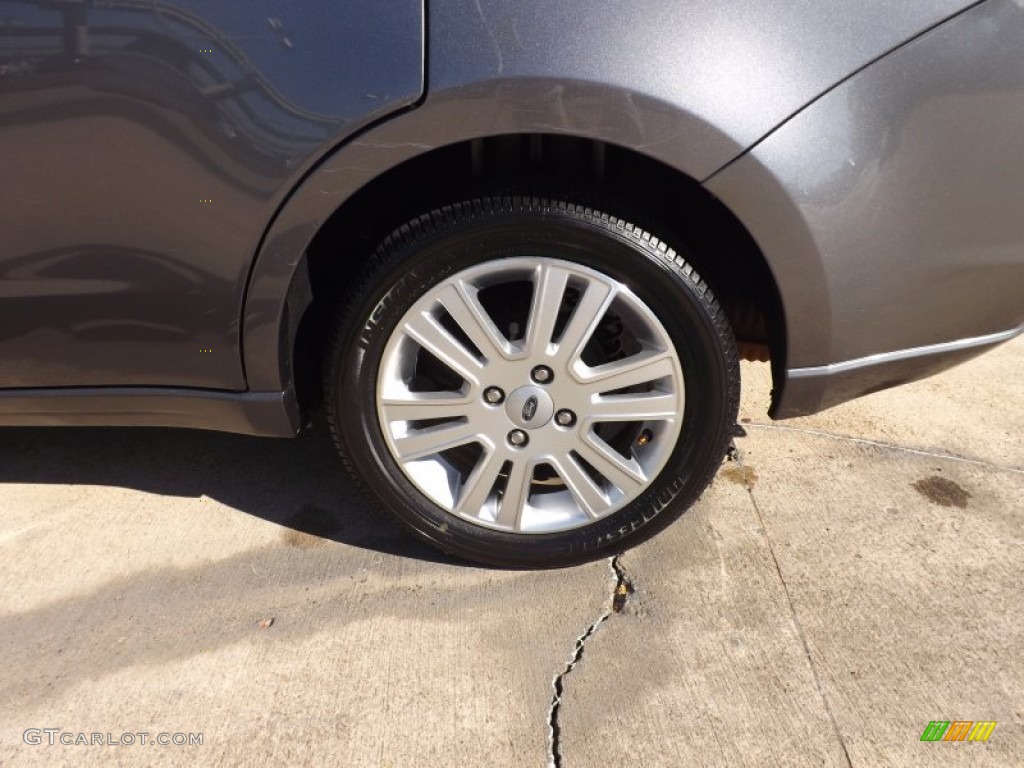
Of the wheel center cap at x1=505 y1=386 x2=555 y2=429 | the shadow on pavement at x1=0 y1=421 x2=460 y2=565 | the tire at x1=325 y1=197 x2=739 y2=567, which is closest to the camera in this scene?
the tire at x1=325 y1=197 x2=739 y2=567

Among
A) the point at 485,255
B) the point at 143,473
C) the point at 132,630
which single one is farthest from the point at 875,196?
the point at 143,473

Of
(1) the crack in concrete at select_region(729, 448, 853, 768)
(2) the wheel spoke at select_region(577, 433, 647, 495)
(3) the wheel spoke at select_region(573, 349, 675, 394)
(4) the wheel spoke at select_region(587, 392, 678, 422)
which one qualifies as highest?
(3) the wheel spoke at select_region(573, 349, 675, 394)

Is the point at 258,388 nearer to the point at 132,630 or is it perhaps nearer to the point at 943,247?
the point at 132,630

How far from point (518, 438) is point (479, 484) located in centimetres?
15

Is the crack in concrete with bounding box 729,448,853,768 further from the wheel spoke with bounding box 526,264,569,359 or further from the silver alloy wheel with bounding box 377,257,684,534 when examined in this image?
the wheel spoke with bounding box 526,264,569,359

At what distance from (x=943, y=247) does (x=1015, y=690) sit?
0.91 meters

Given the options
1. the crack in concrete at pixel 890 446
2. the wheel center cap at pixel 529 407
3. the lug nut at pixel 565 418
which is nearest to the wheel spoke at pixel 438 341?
the wheel center cap at pixel 529 407

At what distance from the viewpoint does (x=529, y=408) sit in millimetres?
1913

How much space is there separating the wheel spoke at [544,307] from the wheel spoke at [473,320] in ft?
0.20

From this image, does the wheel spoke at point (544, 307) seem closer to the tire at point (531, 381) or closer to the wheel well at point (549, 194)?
the tire at point (531, 381)

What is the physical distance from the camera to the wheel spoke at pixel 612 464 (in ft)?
6.41

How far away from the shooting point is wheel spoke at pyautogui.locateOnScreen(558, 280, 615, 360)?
71.1 inches

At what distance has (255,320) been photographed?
1.82 meters

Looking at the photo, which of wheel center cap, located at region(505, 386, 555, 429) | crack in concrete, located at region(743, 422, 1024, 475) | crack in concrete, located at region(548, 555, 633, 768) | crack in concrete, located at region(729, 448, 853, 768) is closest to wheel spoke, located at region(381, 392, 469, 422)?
wheel center cap, located at region(505, 386, 555, 429)
